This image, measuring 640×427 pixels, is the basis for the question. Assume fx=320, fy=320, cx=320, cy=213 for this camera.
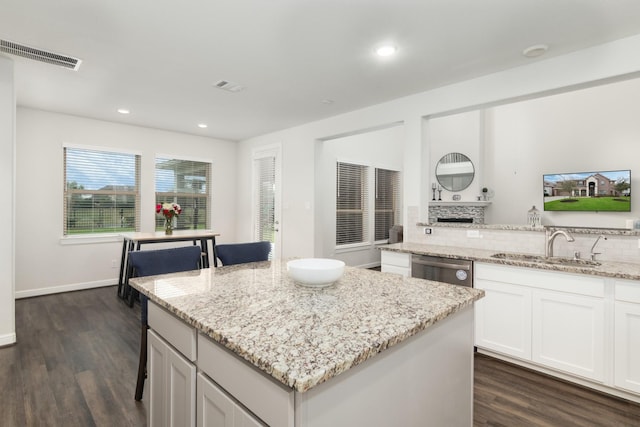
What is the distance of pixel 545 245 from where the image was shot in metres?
Answer: 2.71

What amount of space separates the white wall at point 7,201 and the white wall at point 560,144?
7.23 metres

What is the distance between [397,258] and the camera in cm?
323

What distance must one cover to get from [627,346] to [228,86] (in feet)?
13.1

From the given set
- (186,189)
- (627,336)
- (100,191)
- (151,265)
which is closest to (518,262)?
(627,336)

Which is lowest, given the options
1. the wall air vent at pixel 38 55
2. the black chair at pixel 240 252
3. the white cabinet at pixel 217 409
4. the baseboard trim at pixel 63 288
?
the baseboard trim at pixel 63 288

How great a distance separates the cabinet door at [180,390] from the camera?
3.92 feet

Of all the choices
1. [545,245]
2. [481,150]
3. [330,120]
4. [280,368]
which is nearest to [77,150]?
Answer: [330,120]

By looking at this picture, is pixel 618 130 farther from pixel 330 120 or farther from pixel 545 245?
pixel 330 120

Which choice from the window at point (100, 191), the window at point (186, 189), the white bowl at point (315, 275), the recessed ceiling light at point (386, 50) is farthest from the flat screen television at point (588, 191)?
the window at point (100, 191)

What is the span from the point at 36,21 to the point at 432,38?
289 cm

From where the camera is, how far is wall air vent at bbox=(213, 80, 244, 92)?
339 centimetres

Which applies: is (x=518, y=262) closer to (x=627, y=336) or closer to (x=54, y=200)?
(x=627, y=336)

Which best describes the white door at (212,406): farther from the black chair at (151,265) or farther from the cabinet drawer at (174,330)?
the black chair at (151,265)

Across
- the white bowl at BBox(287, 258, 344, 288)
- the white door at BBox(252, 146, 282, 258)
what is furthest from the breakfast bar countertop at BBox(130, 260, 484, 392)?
the white door at BBox(252, 146, 282, 258)
